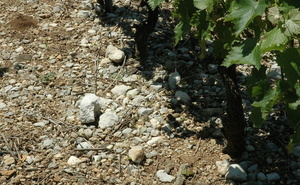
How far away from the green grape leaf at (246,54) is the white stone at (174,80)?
2133 mm

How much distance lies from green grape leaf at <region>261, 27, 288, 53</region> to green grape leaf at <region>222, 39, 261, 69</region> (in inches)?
2.8

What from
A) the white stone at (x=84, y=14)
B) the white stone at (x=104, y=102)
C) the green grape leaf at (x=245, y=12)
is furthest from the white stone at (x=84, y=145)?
the white stone at (x=84, y=14)

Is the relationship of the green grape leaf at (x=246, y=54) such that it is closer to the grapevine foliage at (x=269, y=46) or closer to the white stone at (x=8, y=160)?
the grapevine foliage at (x=269, y=46)

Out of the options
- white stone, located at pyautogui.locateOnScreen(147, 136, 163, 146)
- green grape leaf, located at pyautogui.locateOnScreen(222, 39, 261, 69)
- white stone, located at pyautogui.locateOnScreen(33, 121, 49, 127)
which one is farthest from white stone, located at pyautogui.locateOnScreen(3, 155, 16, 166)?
green grape leaf, located at pyautogui.locateOnScreen(222, 39, 261, 69)

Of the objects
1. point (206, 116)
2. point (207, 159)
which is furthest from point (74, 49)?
point (207, 159)

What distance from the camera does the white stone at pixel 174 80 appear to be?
4.58 metres

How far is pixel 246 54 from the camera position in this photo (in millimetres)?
2387

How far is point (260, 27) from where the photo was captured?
2578 millimetres

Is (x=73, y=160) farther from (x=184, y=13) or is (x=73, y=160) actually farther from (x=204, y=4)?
(x=204, y=4)

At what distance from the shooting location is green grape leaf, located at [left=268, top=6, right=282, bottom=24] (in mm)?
2294

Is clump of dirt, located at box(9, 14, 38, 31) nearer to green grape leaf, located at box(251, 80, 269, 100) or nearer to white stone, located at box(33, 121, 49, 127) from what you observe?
white stone, located at box(33, 121, 49, 127)

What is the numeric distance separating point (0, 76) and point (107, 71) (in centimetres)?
118

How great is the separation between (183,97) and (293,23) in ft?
7.40

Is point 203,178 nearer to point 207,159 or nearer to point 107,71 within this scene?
point 207,159
